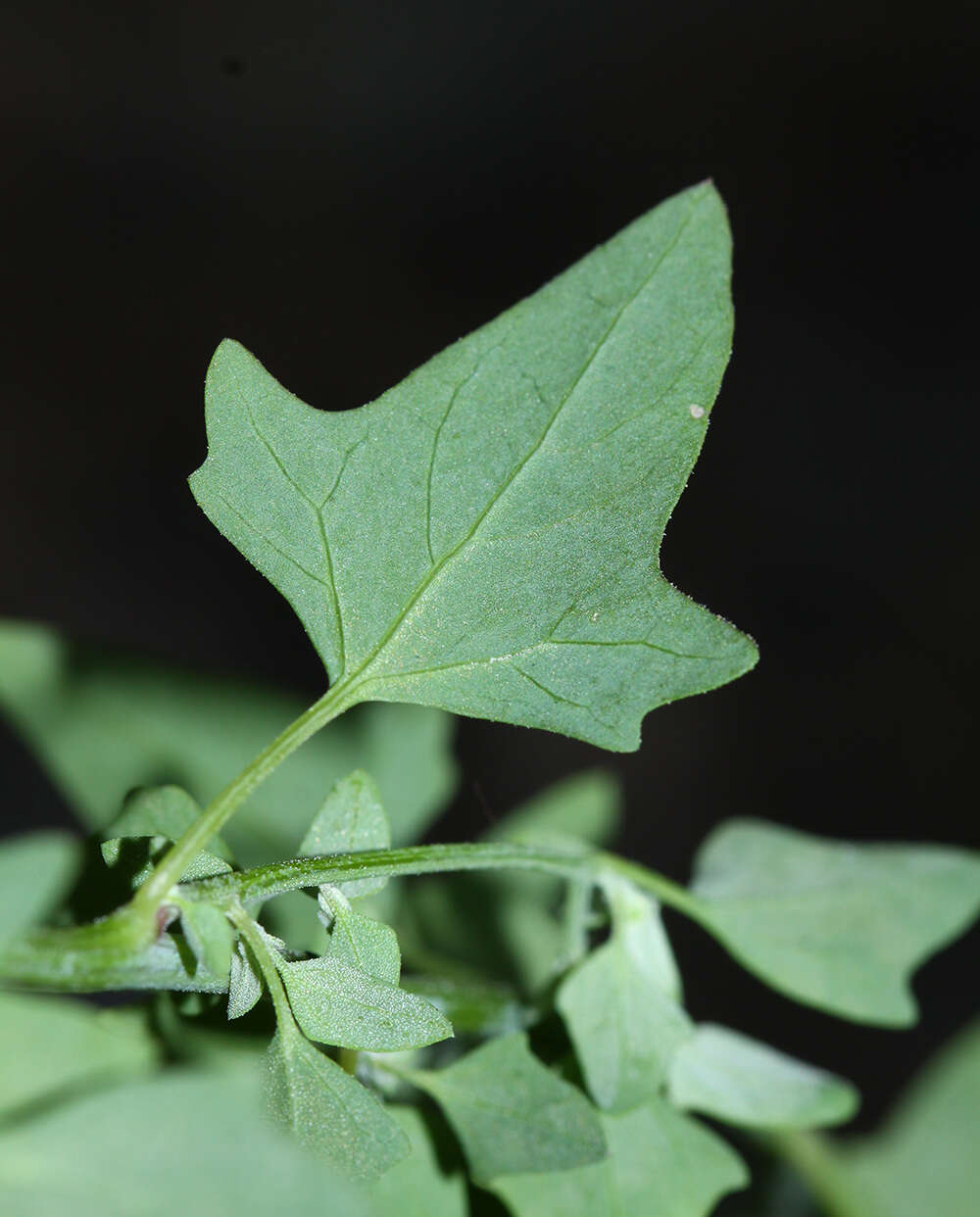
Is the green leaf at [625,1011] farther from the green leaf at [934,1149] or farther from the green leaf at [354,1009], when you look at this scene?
the green leaf at [934,1149]

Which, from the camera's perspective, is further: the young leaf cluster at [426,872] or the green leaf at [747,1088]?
the green leaf at [747,1088]

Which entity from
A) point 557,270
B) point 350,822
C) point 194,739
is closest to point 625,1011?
point 350,822

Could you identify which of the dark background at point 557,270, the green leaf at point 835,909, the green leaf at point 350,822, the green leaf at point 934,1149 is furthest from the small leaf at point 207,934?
the dark background at point 557,270

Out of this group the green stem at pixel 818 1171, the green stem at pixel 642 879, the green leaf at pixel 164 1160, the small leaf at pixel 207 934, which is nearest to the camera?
the green leaf at pixel 164 1160

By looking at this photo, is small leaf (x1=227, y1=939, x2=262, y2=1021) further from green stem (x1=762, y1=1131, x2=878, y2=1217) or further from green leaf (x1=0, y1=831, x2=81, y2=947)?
green stem (x1=762, y1=1131, x2=878, y2=1217)

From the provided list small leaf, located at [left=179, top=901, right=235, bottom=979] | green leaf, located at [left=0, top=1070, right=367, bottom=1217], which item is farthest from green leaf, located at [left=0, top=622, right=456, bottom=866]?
green leaf, located at [left=0, top=1070, right=367, bottom=1217]
